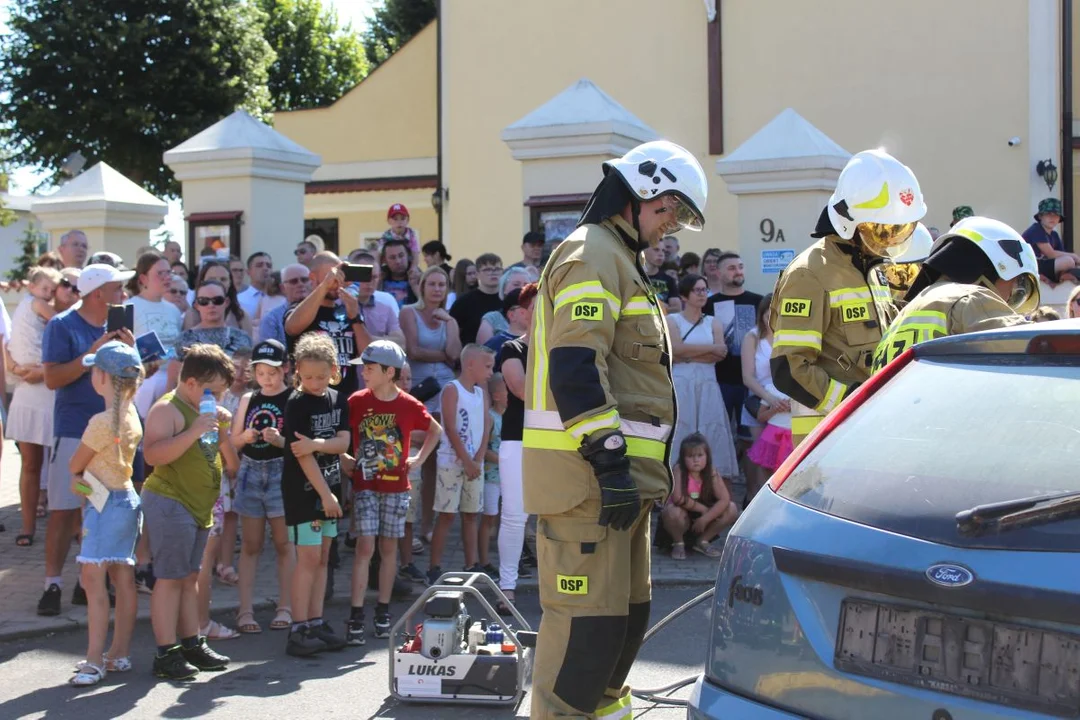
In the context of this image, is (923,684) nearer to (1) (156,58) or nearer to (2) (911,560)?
(2) (911,560)

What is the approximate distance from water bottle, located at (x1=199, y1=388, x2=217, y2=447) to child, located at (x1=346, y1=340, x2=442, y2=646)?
0.95 metres

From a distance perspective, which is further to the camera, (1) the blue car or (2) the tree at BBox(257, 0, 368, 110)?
(2) the tree at BBox(257, 0, 368, 110)

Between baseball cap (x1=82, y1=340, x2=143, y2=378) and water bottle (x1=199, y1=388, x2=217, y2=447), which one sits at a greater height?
A: baseball cap (x1=82, y1=340, x2=143, y2=378)

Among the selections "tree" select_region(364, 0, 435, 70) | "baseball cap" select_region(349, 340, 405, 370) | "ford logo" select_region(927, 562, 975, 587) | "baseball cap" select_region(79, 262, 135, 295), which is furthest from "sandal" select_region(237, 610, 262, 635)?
"tree" select_region(364, 0, 435, 70)

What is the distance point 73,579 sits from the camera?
825 cm

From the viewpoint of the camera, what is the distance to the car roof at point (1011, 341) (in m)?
3.16

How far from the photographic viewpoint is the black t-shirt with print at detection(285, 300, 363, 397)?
871cm

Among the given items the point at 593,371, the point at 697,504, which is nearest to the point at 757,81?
the point at 697,504

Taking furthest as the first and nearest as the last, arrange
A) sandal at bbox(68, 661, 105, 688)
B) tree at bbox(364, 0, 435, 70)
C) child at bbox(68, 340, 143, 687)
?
tree at bbox(364, 0, 435, 70)
child at bbox(68, 340, 143, 687)
sandal at bbox(68, 661, 105, 688)

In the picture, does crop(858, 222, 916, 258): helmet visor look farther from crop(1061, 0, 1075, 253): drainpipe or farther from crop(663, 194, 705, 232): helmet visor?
crop(1061, 0, 1075, 253): drainpipe

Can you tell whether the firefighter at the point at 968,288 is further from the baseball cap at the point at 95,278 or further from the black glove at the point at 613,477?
the baseball cap at the point at 95,278

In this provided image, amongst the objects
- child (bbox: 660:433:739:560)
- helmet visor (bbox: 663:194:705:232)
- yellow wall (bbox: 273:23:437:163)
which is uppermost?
yellow wall (bbox: 273:23:437:163)

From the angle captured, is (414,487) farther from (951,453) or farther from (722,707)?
(951,453)

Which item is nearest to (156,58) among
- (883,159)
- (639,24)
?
(639,24)
